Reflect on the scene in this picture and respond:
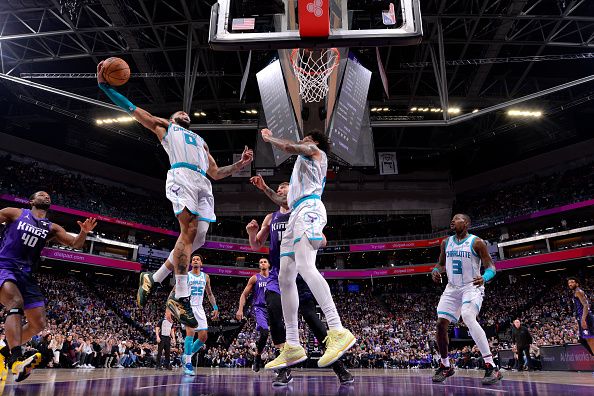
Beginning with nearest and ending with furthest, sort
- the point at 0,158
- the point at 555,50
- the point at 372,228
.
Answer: the point at 555,50 < the point at 0,158 < the point at 372,228

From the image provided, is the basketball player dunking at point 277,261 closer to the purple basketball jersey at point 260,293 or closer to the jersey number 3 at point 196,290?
the purple basketball jersey at point 260,293

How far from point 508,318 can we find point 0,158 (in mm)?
32833

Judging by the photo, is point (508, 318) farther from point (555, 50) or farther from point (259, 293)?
point (259, 293)

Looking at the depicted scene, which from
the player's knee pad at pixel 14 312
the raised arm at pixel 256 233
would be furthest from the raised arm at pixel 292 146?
the player's knee pad at pixel 14 312

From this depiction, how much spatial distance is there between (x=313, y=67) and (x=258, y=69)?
507 centimetres

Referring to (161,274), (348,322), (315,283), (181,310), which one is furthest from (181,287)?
(348,322)

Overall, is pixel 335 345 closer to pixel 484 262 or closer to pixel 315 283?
pixel 315 283

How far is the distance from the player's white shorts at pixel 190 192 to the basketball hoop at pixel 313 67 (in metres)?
8.12

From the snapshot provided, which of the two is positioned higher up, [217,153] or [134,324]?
[217,153]

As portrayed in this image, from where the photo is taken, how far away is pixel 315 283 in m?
3.88

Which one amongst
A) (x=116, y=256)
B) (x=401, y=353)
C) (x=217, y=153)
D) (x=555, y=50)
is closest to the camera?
(x=401, y=353)

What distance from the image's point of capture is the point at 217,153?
3203cm

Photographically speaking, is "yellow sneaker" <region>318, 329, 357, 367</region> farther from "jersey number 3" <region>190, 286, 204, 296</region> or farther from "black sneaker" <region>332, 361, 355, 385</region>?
"jersey number 3" <region>190, 286, 204, 296</region>

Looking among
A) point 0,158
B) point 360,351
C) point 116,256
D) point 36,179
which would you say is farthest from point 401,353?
point 0,158
